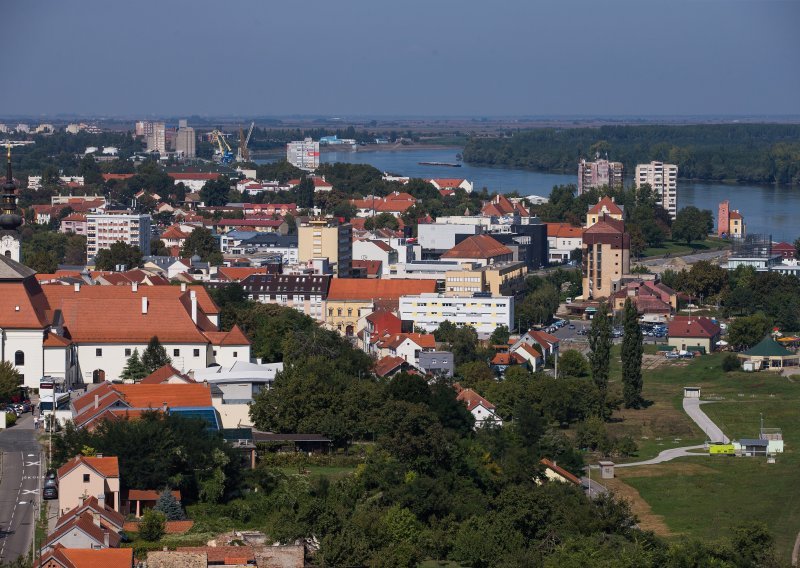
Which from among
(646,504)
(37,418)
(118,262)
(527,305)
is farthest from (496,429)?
(118,262)

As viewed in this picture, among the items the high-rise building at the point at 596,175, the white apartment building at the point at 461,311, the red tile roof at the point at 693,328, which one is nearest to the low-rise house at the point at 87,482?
the white apartment building at the point at 461,311

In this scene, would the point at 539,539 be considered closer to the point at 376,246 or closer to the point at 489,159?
the point at 376,246

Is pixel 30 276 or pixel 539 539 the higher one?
pixel 30 276

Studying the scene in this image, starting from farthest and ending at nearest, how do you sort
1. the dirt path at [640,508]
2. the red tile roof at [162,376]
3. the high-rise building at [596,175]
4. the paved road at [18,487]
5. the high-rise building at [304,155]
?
the high-rise building at [304,155], the high-rise building at [596,175], the red tile roof at [162,376], the dirt path at [640,508], the paved road at [18,487]

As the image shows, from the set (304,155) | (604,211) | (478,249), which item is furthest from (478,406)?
(304,155)

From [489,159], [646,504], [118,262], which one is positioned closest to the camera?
[646,504]

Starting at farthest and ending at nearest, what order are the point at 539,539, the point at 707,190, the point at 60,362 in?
the point at 707,190 < the point at 60,362 < the point at 539,539

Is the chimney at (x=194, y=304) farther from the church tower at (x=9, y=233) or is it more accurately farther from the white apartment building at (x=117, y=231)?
the white apartment building at (x=117, y=231)
